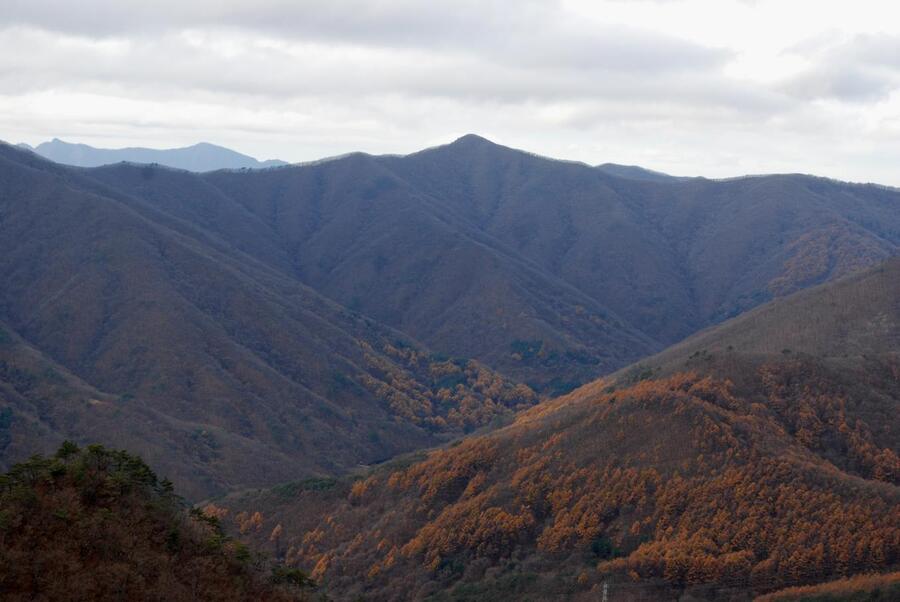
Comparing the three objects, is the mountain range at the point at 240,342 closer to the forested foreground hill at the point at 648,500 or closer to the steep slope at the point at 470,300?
the steep slope at the point at 470,300

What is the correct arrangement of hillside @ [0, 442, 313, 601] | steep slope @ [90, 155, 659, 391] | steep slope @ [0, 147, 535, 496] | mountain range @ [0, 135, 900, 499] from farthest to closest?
steep slope @ [90, 155, 659, 391] → steep slope @ [0, 147, 535, 496] → mountain range @ [0, 135, 900, 499] → hillside @ [0, 442, 313, 601]

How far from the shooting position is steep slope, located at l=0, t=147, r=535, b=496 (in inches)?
3691

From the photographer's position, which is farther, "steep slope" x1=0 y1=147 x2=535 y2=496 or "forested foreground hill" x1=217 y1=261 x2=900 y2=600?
"steep slope" x1=0 y1=147 x2=535 y2=496

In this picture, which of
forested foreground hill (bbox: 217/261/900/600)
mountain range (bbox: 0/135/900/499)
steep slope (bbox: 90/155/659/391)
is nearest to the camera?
forested foreground hill (bbox: 217/261/900/600)

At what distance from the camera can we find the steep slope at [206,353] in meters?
93.8

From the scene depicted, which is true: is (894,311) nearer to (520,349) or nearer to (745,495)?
(745,495)

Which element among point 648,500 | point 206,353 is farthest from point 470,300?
point 648,500

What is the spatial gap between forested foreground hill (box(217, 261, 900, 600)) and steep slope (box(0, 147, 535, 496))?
2972 cm

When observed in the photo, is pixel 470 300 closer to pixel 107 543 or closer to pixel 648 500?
pixel 648 500

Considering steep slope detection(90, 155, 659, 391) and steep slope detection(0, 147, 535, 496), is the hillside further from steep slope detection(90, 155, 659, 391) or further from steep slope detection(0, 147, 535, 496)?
steep slope detection(90, 155, 659, 391)

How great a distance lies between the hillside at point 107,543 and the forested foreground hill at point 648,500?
21.0m

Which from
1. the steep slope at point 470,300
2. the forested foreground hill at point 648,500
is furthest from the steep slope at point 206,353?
the forested foreground hill at point 648,500

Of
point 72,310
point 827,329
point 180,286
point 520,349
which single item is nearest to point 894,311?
point 827,329

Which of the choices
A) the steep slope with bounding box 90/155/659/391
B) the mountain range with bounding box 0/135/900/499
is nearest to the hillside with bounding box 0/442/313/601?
the mountain range with bounding box 0/135/900/499
